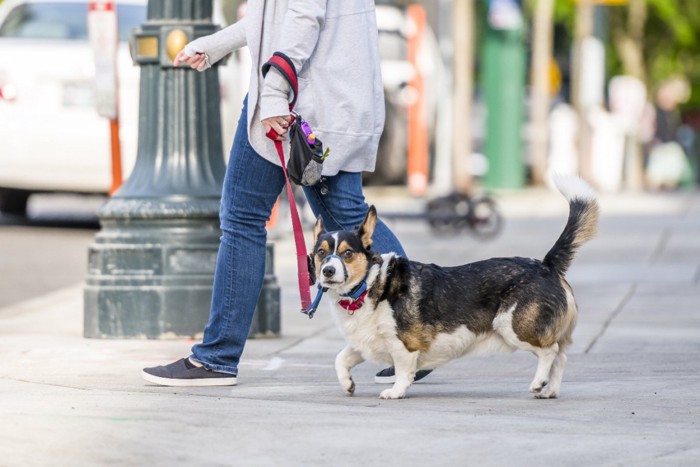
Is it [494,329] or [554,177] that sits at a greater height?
[554,177]

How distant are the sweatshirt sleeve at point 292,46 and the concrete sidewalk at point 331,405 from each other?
1.08 metres

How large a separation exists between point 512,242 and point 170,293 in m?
7.48

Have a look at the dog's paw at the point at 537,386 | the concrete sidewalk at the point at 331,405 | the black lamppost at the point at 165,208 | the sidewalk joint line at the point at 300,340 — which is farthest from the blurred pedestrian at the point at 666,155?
the dog's paw at the point at 537,386

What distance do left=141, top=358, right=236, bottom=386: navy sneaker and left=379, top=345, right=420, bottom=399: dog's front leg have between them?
0.70m

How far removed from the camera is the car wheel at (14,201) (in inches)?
596

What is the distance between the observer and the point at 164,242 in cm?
789

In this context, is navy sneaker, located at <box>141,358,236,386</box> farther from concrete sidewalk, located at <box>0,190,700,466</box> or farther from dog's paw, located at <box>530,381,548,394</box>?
dog's paw, located at <box>530,381,548,394</box>

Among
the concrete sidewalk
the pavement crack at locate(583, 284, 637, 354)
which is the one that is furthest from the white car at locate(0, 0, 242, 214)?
the pavement crack at locate(583, 284, 637, 354)

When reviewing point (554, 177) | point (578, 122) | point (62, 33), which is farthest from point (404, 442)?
point (578, 122)

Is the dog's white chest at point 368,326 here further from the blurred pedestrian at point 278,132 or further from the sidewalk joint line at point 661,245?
the sidewalk joint line at point 661,245

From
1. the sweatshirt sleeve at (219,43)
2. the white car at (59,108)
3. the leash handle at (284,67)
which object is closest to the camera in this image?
the leash handle at (284,67)

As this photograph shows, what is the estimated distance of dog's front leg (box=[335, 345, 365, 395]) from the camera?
611 cm

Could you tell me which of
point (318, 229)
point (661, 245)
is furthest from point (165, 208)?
point (661, 245)

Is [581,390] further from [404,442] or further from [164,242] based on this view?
[164,242]
